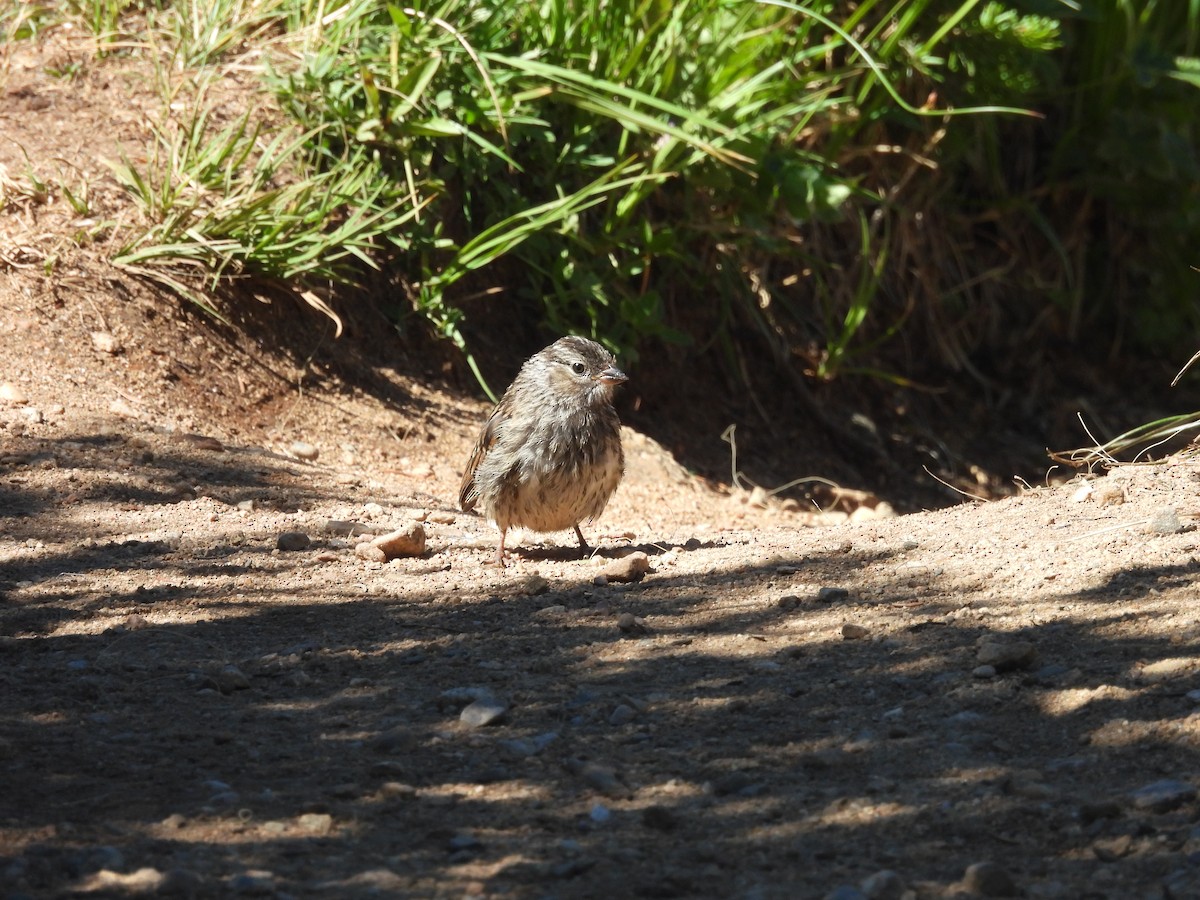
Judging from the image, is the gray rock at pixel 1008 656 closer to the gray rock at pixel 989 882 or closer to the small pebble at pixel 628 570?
the gray rock at pixel 989 882

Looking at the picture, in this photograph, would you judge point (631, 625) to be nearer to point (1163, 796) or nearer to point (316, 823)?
point (316, 823)

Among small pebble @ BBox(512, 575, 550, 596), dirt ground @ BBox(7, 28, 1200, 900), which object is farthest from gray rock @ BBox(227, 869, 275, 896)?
small pebble @ BBox(512, 575, 550, 596)

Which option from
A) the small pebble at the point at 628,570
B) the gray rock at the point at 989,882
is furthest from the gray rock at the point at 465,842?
the small pebble at the point at 628,570

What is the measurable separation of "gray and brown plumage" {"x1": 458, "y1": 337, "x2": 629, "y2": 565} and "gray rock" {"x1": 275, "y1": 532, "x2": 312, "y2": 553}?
0.76m

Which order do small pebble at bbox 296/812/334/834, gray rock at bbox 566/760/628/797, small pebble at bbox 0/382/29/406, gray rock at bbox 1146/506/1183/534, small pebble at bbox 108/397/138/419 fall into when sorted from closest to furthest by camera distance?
1. small pebble at bbox 296/812/334/834
2. gray rock at bbox 566/760/628/797
3. gray rock at bbox 1146/506/1183/534
4. small pebble at bbox 0/382/29/406
5. small pebble at bbox 108/397/138/419

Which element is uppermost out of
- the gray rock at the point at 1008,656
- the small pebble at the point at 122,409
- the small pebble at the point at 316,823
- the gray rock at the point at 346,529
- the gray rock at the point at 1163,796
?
the gray rock at the point at 1008,656

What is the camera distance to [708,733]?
3.43m

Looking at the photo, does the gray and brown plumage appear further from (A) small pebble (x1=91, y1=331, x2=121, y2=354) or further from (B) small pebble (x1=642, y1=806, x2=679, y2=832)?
(B) small pebble (x1=642, y1=806, x2=679, y2=832)

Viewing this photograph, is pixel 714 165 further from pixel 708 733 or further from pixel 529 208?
pixel 708 733

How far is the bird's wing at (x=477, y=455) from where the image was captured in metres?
5.87

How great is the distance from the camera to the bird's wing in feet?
19.3

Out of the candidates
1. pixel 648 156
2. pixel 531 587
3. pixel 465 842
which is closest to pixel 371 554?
pixel 531 587

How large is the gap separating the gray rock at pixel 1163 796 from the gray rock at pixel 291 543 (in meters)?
3.03

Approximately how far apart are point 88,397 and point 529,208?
2554mm
